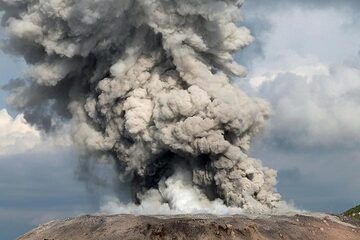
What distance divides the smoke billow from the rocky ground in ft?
31.0

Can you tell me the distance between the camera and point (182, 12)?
11506cm

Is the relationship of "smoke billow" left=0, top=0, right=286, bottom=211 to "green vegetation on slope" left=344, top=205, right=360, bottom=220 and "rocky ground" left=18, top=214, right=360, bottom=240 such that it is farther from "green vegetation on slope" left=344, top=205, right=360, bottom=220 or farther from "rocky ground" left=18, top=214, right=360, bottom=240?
"green vegetation on slope" left=344, top=205, right=360, bottom=220

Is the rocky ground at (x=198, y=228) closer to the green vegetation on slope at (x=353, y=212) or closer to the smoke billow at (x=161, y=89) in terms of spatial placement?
the smoke billow at (x=161, y=89)

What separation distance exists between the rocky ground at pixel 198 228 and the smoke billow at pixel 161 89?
31.0 feet

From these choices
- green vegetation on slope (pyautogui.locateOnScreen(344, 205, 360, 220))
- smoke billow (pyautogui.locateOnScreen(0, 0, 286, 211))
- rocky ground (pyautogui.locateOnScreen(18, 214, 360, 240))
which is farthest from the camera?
green vegetation on slope (pyautogui.locateOnScreen(344, 205, 360, 220))

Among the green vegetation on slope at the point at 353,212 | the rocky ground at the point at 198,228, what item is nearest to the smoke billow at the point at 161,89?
the rocky ground at the point at 198,228

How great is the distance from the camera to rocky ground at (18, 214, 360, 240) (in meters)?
94.8

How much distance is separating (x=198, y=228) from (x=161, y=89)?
1051 inches

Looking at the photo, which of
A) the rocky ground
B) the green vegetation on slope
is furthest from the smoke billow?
the green vegetation on slope

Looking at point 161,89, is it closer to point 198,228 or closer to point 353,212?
point 198,228

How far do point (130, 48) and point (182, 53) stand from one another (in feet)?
25.4

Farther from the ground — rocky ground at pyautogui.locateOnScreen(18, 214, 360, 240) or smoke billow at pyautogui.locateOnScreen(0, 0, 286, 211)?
smoke billow at pyautogui.locateOnScreen(0, 0, 286, 211)

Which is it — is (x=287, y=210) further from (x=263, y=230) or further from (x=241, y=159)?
(x=263, y=230)

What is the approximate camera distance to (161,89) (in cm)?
11638
